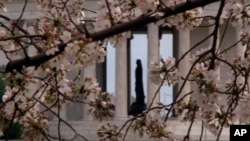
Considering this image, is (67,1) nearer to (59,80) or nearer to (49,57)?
(59,80)

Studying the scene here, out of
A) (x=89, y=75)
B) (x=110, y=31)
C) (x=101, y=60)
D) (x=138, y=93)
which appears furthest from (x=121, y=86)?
(x=110, y=31)

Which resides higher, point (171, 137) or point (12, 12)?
point (12, 12)

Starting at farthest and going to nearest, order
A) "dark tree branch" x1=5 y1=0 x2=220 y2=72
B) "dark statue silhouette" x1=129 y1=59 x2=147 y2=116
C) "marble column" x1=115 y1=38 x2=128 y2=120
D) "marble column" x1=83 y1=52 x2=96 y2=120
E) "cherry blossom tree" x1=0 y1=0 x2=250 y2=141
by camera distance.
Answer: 1. "dark statue silhouette" x1=129 y1=59 x2=147 y2=116
2. "marble column" x1=115 y1=38 x2=128 y2=120
3. "marble column" x1=83 y1=52 x2=96 y2=120
4. "cherry blossom tree" x1=0 y1=0 x2=250 y2=141
5. "dark tree branch" x1=5 y1=0 x2=220 y2=72

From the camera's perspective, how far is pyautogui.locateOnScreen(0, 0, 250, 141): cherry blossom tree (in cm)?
1588

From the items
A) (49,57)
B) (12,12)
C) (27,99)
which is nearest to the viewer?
(49,57)

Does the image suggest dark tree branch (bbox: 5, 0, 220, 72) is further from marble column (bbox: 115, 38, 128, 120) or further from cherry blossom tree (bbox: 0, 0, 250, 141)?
marble column (bbox: 115, 38, 128, 120)

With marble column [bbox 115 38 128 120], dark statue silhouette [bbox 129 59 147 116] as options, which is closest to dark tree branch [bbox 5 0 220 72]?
marble column [bbox 115 38 128 120]

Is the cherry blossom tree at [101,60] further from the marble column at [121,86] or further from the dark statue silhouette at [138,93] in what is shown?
the dark statue silhouette at [138,93]

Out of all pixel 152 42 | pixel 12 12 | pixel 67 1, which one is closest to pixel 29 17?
pixel 12 12

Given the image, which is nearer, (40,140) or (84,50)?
(84,50)

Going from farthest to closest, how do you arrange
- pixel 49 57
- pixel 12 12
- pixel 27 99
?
1. pixel 12 12
2. pixel 27 99
3. pixel 49 57

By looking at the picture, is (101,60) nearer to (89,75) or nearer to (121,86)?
(89,75)

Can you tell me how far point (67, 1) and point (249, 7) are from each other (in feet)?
12.4

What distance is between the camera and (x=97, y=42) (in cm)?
1608
